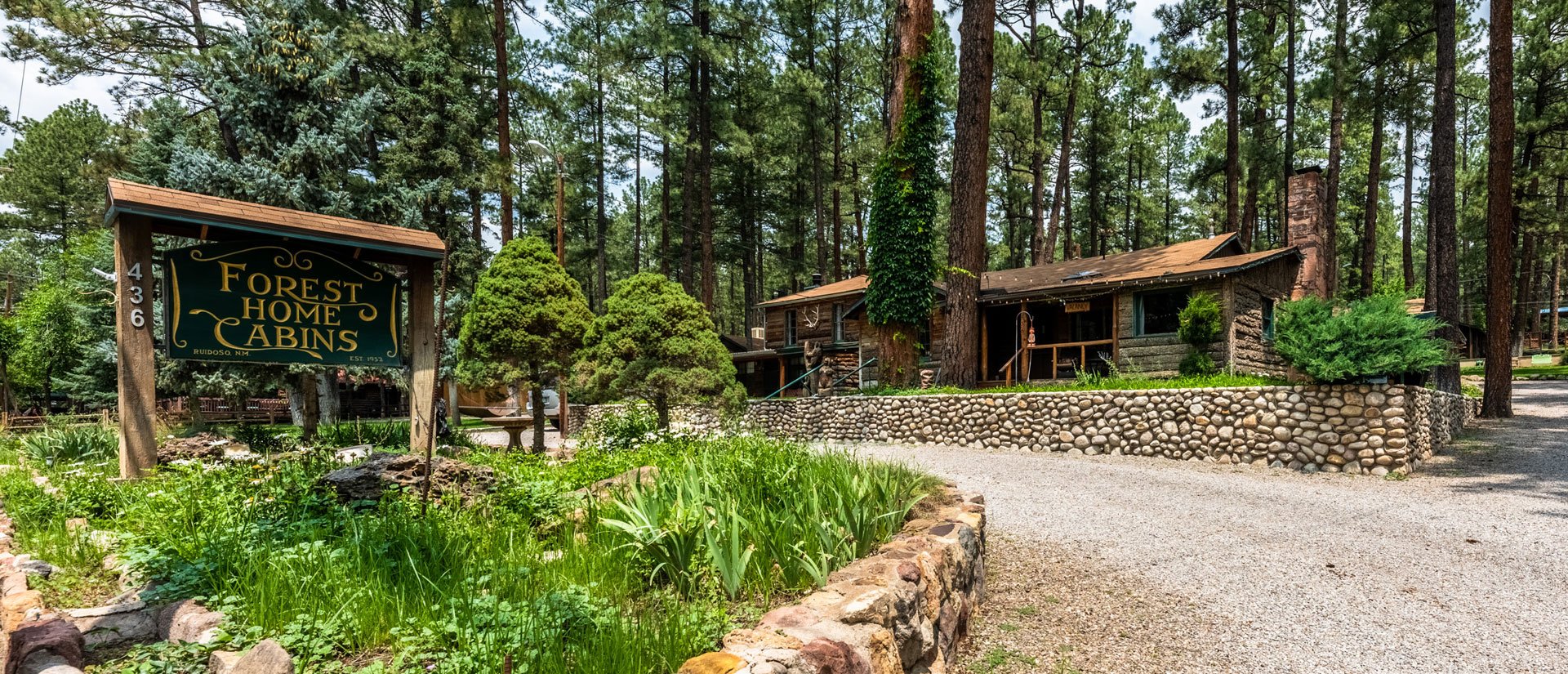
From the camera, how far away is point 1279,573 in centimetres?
468

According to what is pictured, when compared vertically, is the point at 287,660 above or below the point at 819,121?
below

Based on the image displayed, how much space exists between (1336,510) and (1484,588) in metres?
2.28

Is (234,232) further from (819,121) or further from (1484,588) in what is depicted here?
(819,121)

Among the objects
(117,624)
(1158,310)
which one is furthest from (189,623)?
(1158,310)

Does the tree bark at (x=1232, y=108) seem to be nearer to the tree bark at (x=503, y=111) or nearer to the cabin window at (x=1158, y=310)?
the cabin window at (x=1158, y=310)

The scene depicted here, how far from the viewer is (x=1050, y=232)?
24.0 meters

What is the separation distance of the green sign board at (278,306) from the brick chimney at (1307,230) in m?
19.3

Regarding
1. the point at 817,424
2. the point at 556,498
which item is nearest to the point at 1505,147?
the point at 817,424

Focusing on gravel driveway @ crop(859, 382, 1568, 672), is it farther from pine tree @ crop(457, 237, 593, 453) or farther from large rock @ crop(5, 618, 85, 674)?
pine tree @ crop(457, 237, 593, 453)

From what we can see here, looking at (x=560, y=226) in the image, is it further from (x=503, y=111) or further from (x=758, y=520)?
(x=758, y=520)

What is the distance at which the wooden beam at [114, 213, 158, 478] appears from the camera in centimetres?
559

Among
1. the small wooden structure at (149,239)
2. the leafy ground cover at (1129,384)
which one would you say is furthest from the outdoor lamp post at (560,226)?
the leafy ground cover at (1129,384)

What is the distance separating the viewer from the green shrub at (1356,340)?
8078 millimetres

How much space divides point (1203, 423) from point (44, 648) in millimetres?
11665
